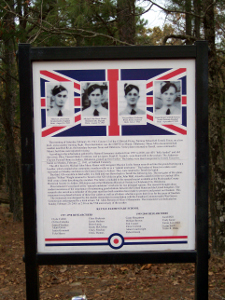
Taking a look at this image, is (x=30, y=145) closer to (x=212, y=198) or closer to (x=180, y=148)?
(x=180, y=148)

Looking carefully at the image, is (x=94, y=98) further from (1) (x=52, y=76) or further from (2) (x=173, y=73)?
(2) (x=173, y=73)

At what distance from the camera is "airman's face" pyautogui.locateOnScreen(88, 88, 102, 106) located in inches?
101

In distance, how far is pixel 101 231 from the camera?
2.56m

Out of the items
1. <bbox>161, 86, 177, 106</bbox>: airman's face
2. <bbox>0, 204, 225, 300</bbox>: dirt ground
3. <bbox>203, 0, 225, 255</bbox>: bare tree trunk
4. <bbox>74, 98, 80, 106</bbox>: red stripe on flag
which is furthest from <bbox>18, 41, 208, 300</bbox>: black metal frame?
<bbox>203, 0, 225, 255</bbox>: bare tree trunk

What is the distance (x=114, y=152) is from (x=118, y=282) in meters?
3.25

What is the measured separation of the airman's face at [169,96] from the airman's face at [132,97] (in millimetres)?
211

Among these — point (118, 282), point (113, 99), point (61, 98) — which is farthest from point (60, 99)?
point (118, 282)

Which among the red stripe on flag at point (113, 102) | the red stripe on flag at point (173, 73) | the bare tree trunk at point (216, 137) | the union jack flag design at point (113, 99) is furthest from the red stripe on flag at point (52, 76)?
the bare tree trunk at point (216, 137)

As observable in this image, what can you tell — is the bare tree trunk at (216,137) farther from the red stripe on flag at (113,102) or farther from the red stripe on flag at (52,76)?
the red stripe on flag at (52,76)

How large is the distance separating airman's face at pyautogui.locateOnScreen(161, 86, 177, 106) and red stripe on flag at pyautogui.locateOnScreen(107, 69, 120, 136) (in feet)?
1.27

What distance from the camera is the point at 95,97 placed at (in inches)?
101

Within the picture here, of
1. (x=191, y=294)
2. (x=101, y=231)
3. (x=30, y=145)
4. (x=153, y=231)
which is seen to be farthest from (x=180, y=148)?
(x=191, y=294)

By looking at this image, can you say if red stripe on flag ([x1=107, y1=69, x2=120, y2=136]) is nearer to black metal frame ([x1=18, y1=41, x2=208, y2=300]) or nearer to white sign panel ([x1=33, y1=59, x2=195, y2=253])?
white sign panel ([x1=33, y1=59, x2=195, y2=253])

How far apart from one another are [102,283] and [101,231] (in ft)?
9.62
